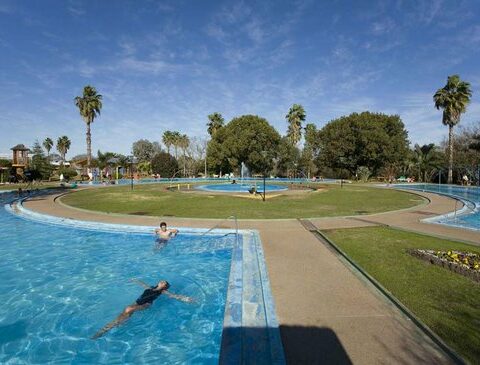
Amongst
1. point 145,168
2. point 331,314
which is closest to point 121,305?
point 331,314

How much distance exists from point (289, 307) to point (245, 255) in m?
3.96

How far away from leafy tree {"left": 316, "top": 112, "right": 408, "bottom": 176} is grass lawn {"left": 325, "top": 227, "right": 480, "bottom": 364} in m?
46.8

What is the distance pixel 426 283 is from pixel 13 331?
9.45 metres

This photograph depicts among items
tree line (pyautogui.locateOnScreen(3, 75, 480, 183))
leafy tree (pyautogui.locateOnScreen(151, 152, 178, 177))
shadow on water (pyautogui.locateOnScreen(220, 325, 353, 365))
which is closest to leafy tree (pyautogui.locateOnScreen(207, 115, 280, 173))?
tree line (pyautogui.locateOnScreen(3, 75, 480, 183))

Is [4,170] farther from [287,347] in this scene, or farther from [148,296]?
[287,347]

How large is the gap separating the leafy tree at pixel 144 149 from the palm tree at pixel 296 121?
2184 inches

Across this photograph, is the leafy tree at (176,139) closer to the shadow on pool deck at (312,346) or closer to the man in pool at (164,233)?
the man in pool at (164,233)

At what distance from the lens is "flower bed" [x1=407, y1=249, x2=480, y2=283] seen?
838 centimetres

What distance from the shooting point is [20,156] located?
57094mm

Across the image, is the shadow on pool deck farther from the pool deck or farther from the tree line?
the tree line

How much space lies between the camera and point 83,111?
185 feet

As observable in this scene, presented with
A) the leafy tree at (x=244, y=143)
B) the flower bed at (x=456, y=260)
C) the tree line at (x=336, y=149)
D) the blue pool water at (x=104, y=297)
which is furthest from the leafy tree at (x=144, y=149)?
the flower bed at (x=456, y=260)

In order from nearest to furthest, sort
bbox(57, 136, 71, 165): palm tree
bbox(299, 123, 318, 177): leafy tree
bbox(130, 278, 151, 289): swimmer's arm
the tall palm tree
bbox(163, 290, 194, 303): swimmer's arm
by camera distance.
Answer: bbox(163, 290, 194, 303): swimmer's arm, bbox(130, 278, 151, 289): swimmer's arm, the tall palm tree, bbox(299, 123, 318, 177): leafy tree, bbox(57, 136, 71, 165): palm tree

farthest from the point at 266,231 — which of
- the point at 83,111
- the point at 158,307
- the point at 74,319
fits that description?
the point at 83,111
